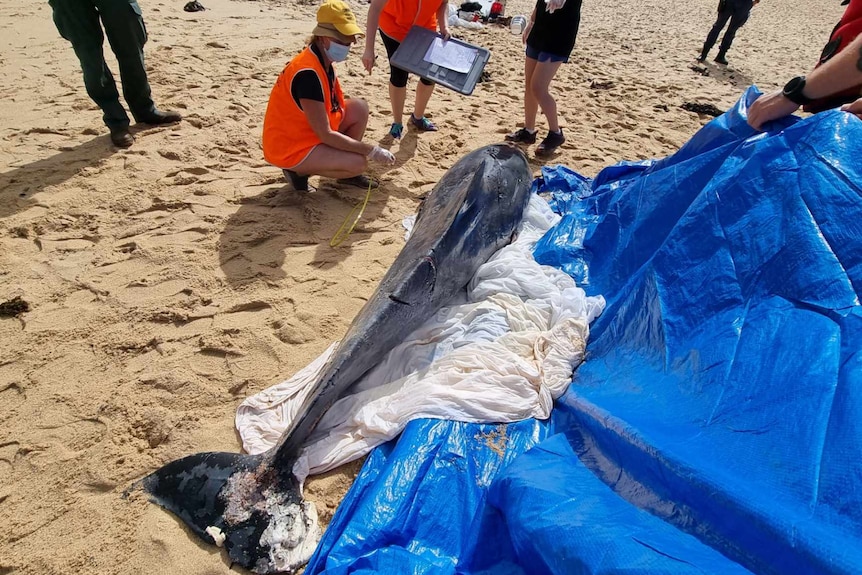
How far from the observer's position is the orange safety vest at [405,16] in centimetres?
512

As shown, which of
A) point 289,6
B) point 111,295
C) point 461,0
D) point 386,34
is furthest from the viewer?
point 461,0

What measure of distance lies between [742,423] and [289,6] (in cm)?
1208

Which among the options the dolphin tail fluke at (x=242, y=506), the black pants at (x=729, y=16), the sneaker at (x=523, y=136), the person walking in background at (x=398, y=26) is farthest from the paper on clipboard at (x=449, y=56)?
the black pants at (x=729, y=16)

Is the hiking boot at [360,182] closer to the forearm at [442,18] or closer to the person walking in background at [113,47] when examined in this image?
the forearm at [442,18]

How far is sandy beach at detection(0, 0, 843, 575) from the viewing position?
2400mm

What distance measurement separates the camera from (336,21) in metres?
3.93

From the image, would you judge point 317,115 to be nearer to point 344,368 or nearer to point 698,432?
point 344,368

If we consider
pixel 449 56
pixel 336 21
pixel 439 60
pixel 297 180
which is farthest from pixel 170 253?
pixel 449 56

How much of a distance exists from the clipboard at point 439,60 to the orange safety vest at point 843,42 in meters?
2.86

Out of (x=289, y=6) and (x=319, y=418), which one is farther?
(x=289, y=6)

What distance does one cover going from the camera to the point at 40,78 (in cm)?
633

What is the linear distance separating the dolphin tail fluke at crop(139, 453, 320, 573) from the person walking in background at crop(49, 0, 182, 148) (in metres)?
4.10

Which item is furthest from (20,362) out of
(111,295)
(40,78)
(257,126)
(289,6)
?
(289,6)

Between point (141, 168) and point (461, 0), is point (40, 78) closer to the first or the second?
point (141, 168)
